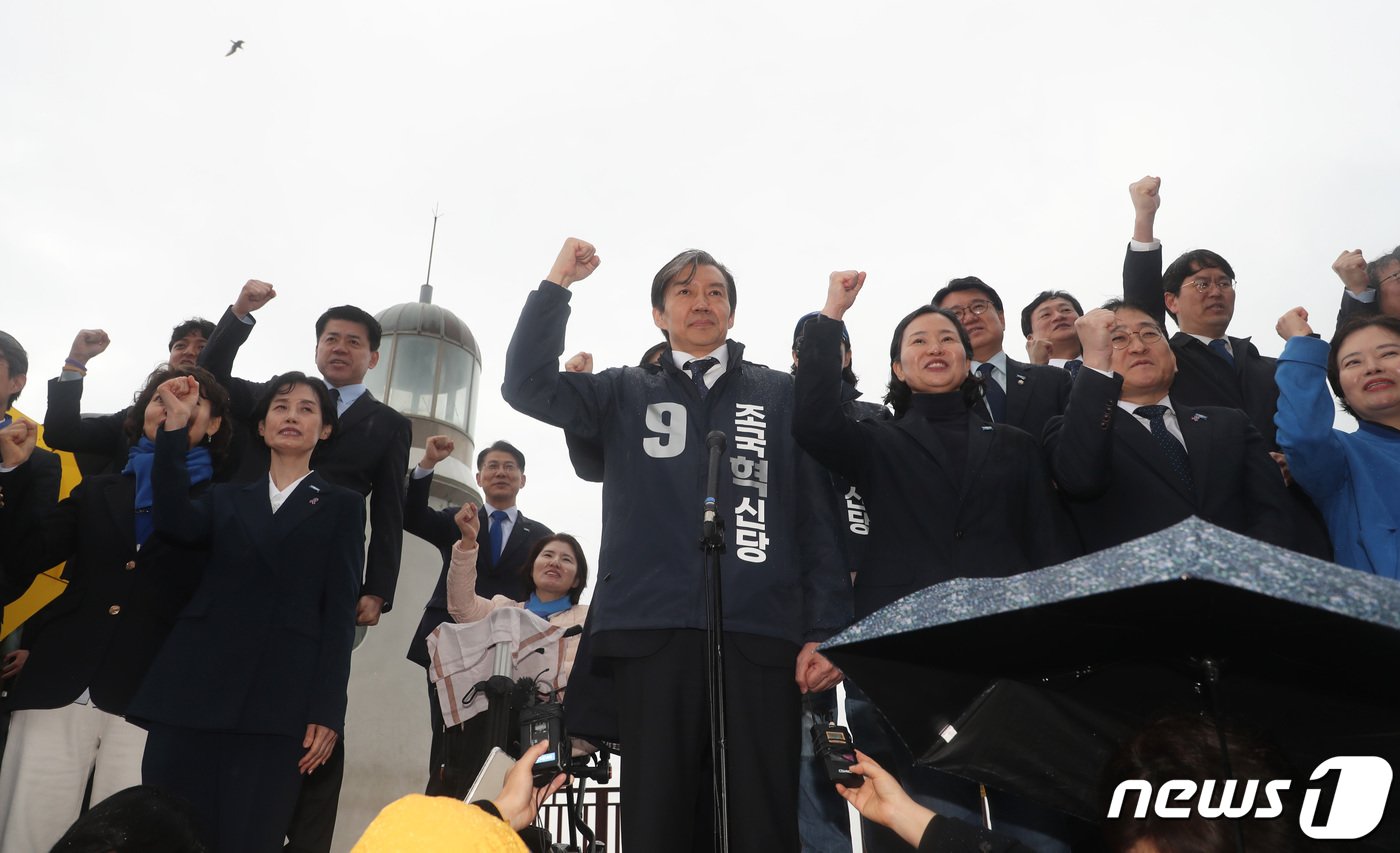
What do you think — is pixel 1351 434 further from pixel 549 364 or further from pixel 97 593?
pixel 97 593

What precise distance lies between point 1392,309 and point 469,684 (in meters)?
4.33

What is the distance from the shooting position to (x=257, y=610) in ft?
12.6

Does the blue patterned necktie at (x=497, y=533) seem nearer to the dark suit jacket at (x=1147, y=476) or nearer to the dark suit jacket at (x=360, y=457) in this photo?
the dark suit jacket at (x=360, y=457)

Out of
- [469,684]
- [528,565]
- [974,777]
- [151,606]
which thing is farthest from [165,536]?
[974,777]

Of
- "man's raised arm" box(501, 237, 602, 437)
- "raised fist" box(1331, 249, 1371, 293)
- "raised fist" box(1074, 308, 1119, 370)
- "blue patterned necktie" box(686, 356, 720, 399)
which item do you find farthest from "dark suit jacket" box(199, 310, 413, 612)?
"raised fist" box(1331, 249, 1371, 293)

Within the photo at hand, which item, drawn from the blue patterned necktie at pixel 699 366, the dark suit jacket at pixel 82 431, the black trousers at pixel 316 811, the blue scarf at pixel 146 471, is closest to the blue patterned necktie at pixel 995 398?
the blue patterned necktie at pixel 699 366

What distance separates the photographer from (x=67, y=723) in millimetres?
3809

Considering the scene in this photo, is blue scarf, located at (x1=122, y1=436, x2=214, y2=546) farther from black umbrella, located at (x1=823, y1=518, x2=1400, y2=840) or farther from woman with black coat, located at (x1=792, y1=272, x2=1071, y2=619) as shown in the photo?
black umbrella, located at (x1=823, y1=518, x2=1400, y2=840)

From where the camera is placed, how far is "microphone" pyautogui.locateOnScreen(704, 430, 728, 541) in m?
2.84

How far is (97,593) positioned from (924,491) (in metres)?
2.94

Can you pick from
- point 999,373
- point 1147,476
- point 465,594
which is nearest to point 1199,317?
point 999,373

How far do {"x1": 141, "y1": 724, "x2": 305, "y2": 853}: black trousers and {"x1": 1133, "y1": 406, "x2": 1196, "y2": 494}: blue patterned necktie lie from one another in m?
3.12

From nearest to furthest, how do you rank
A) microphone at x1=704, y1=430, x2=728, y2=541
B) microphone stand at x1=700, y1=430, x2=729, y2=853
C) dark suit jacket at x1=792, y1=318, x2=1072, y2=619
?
microphone stand at x1=700, y1=430, x2=729, y2=853 → microphone at x1=704, y1=430, x2=728, y2=541 → dark suit jacket at x1=792, y1=318, x2=1072, y2=619

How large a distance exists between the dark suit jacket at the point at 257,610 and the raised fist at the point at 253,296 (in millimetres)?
1135
